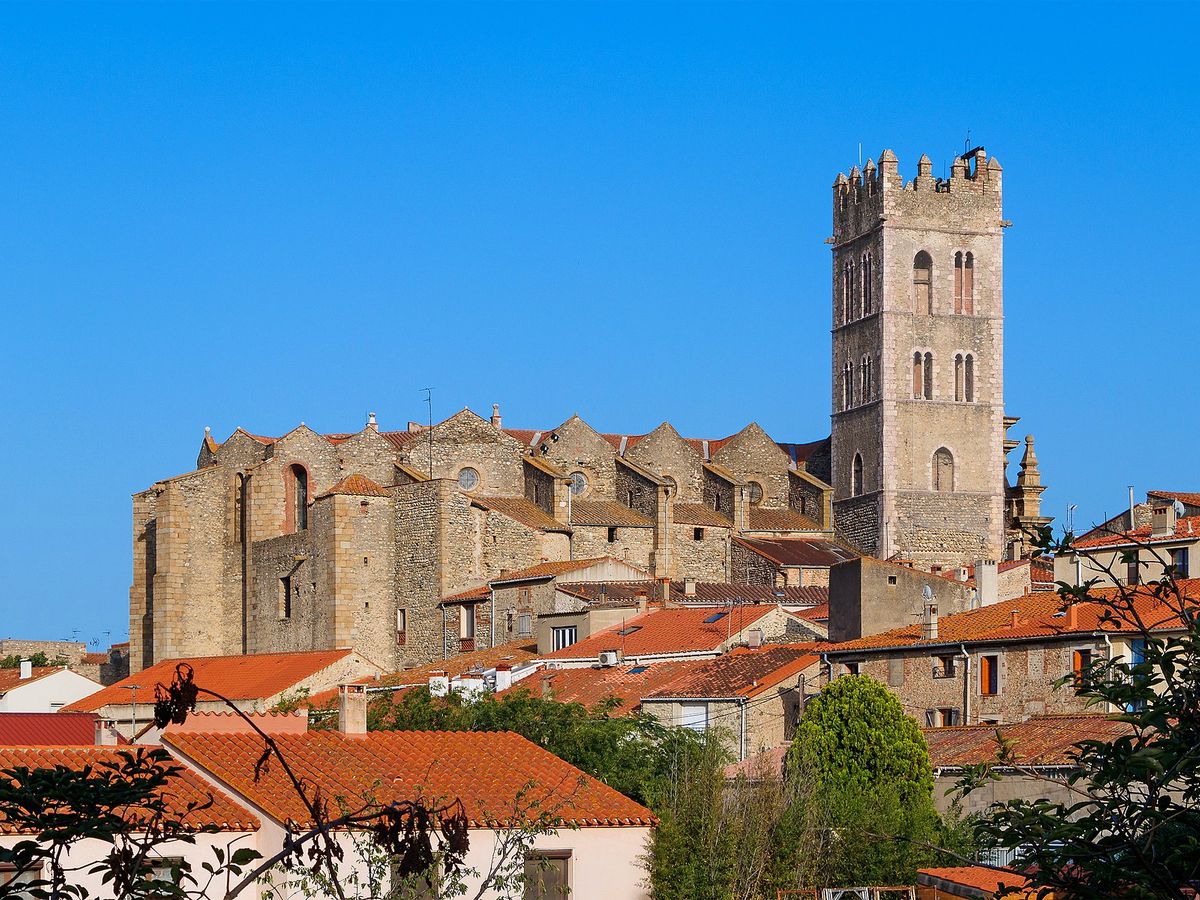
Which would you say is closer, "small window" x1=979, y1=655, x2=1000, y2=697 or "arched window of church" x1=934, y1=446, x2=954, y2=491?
"small window" x1=979, y1=655, x2=1000, y2=697

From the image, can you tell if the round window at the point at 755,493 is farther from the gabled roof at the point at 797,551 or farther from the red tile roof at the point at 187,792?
the red tile roof at the point at 187,792

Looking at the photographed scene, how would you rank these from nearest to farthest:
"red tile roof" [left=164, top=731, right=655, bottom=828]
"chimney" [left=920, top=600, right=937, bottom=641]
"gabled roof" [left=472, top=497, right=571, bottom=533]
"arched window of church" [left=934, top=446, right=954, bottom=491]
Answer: "red tile roof" [left=164, top=731, right=655, bottom=828] → "chimney" [left=920, top=600, right=937, bottom=641] → "gabled roof" [left=472, top=497, right=571, bottom=533] → "arched window of church" [left=934, top=446, right=954, bottom=491]

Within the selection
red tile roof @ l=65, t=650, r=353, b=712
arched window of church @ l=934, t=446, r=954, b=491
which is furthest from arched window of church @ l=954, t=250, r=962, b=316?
red tile roof @ l=65, t=650, r=353, b=712

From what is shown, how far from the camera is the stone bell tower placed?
70875mm

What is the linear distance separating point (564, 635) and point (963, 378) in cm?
2417

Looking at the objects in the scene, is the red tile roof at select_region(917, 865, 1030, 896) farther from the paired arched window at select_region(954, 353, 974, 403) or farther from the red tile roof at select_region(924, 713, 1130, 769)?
the paired arched window at select_region(954, 353, 974, 403)

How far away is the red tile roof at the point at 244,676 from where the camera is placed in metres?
50.1

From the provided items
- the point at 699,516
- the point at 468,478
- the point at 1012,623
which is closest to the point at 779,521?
the point at 699,516

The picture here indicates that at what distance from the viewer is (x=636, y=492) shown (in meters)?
67.8

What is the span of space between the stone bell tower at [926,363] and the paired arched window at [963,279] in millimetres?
Answer: 34

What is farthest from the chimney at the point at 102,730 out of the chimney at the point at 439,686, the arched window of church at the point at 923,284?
the arched window of church at the point at 923,284

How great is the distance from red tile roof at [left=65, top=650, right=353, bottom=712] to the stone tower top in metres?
28.4

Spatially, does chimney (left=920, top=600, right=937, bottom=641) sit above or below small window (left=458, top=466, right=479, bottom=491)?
below

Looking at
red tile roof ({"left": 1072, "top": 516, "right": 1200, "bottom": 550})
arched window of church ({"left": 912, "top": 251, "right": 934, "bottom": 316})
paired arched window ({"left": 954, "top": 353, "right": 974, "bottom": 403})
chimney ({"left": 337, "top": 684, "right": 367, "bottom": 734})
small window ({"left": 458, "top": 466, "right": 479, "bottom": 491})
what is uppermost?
arched window of church ({"left": 912, "top": 251, "right": 934, "bottom": 316})
